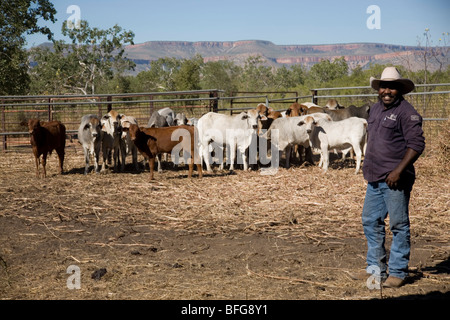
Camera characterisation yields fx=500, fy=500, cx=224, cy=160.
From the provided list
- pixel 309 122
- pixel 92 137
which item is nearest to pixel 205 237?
pixel 309 122

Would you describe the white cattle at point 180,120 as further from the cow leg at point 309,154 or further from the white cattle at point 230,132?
the cow leg at point 309,154

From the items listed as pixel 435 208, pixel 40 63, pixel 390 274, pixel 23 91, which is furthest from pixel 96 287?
pixel 40 63

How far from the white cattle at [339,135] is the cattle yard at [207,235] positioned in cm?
66

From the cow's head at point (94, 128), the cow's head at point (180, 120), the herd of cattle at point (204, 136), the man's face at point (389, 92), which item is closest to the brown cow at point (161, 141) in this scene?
the herd of cattle at point (204, 136)

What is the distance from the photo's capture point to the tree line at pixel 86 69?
2625 centimetres

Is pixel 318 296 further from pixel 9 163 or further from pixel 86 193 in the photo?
pixel 9 163

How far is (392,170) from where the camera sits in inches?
190

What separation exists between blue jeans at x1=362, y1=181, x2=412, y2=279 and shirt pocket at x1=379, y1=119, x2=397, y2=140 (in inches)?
17.8

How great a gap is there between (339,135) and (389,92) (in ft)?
23.2

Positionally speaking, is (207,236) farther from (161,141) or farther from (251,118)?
(251,118)

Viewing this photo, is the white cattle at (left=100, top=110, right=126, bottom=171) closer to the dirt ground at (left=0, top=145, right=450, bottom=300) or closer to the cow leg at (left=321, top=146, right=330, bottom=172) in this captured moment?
the dirt ground at (left=0, top=145, right=450, bottom=300)

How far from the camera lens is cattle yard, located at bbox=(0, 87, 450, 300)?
4.96 metres

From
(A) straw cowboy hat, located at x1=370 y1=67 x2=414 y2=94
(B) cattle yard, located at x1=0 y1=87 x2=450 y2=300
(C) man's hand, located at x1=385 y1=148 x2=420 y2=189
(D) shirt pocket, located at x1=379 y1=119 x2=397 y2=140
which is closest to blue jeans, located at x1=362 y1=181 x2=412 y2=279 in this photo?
(C) man's hand, located at x1=385 y1=148 x2=420 y2=189
